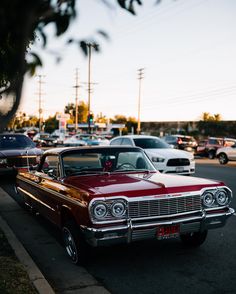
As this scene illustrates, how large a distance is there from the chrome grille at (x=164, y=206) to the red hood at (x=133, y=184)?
0.10m

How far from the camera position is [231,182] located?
12820mm

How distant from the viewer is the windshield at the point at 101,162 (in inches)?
227

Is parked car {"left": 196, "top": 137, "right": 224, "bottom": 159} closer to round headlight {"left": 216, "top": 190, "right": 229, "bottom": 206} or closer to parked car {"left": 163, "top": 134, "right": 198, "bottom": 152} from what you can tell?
parked car {"left": 163, "top": 134, "right": 198, "bottom": 152}

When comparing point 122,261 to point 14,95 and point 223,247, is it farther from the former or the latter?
point 14,95

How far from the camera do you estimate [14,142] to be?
1265cm

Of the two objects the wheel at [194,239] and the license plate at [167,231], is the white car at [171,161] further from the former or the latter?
the license plate at [167,231]

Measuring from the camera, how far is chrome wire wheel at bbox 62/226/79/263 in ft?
15.7

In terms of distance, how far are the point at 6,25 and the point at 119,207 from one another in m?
2.75

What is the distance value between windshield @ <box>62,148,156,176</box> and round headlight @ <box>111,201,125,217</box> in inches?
55.1

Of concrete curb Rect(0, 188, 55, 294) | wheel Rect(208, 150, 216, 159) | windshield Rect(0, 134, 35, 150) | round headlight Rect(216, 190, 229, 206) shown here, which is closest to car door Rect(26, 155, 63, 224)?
concrete curb Rect(0, 188, 55, 294)

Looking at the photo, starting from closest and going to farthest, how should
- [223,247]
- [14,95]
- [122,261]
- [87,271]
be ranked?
[14,95], [87,271], [122,261], [223,247]

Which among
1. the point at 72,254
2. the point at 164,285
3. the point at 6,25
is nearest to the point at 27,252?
the point at 72,254

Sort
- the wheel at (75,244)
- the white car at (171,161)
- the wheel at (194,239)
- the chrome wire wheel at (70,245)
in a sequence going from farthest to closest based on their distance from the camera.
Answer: the white car at (171,161), the wheel at (194,239), the chrome wire wheel at (70,245), the wheel at (75,244)

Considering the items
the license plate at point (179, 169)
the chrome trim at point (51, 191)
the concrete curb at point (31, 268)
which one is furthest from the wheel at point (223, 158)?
the concrete curb at point (31, 268)
